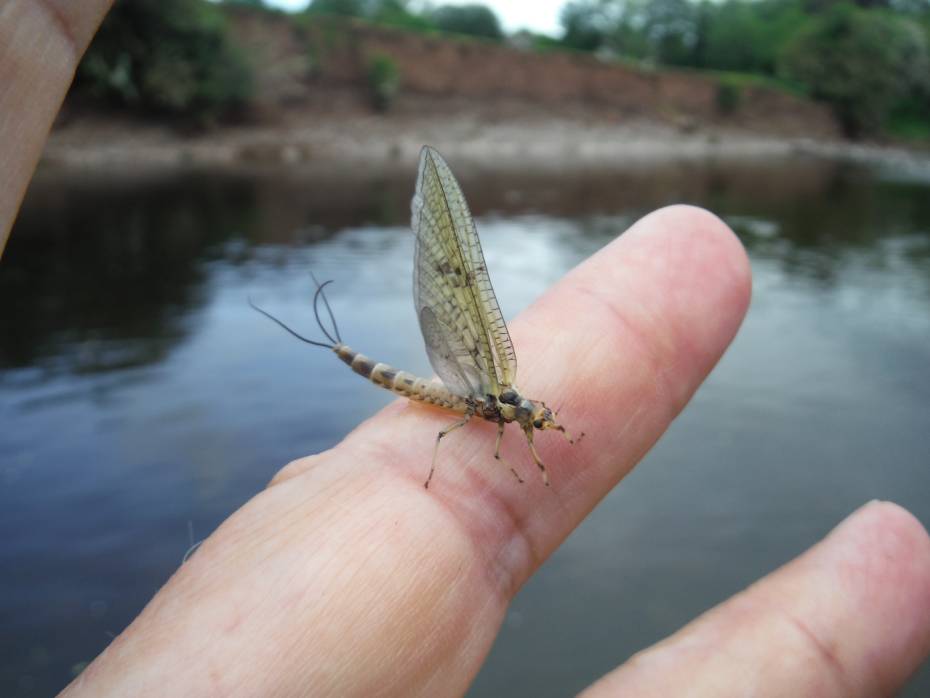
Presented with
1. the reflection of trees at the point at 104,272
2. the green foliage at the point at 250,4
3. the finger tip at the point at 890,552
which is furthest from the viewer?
the green foliage at the point at 250,4

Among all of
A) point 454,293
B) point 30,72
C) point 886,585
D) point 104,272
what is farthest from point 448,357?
point 104,272

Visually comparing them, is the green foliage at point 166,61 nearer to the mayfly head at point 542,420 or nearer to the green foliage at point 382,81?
the green foliage at point 382,81

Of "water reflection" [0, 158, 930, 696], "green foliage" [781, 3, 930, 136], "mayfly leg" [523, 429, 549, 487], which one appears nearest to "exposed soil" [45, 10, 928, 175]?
"green foliage" [781, 3, 930, 136]

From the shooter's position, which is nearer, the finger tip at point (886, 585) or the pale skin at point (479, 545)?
the pale skin at point (479, 545)

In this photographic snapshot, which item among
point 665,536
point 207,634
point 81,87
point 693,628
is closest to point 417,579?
point 207,634

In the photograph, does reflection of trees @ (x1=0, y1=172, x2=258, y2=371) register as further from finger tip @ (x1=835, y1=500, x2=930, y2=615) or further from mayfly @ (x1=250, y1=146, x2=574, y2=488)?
finger tip @ (x1=835, y1=500, x2=930, y2=615)

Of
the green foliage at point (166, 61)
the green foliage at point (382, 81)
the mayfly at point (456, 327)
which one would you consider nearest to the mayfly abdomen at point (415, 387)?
the mayfly at point (456, 327)

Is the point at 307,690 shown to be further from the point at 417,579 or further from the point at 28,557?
the point at 28,557
